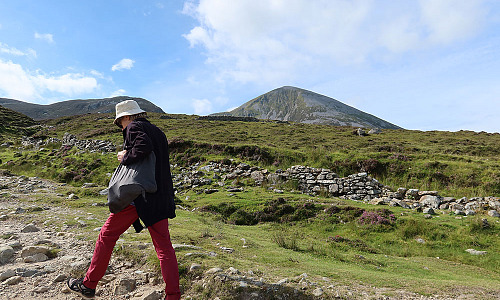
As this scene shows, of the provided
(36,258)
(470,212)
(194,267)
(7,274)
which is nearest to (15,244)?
(36,258)

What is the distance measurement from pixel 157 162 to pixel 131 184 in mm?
540

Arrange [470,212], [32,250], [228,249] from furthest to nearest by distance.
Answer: [470,212], [228,249], [32,250]

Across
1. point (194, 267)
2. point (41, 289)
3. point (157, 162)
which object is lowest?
point (41, 289)

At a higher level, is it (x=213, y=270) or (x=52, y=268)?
(x=213, y=270)

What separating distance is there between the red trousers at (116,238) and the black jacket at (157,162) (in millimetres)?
201

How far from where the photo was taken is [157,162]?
13.3ft

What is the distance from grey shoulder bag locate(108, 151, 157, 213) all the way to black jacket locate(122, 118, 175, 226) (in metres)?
0.12

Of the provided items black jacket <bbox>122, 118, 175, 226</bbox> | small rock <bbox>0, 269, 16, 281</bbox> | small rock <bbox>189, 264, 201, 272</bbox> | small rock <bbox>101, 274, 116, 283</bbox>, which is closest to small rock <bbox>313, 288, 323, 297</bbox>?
small rock <bbox>189, 264, 201, 272</bbox>

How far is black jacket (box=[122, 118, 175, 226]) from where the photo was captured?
380 cm

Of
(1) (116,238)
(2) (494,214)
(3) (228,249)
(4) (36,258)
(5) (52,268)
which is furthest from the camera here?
(2) (494,214)

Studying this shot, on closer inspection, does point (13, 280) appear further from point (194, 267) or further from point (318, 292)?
point (318, 292)

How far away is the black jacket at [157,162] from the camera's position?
380 centimetres

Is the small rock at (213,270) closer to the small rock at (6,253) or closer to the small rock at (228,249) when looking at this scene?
the small rock at (228,249)

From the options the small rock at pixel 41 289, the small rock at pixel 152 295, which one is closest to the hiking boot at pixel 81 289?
the small rock at pixel 41 289
